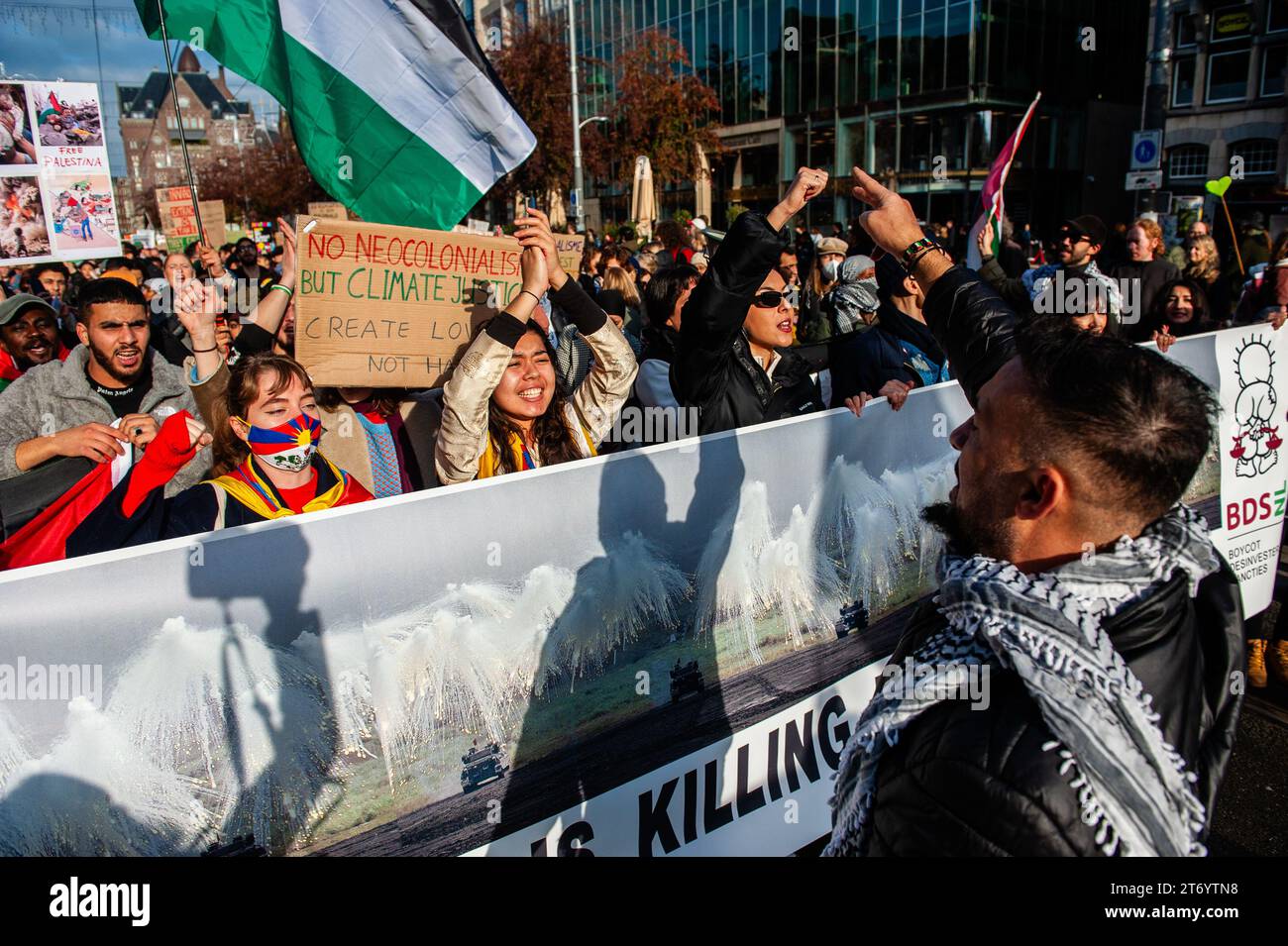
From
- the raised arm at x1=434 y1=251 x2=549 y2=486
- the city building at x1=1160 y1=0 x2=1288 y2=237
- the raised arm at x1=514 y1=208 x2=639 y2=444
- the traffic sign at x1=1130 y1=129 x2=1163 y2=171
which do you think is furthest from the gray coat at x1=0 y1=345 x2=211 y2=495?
the city building at x1=1160 y1=0 x2=1288 y2=237

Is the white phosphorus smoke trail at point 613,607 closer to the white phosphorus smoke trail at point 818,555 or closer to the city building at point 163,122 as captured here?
the white phosphorus smoke trail at point 818,555

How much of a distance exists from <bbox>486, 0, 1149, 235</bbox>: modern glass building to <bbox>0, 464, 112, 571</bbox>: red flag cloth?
29179 mm

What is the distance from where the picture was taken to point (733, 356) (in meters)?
3.33

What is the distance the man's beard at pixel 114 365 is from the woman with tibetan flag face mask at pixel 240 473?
133 centimetres

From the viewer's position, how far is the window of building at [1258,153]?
93.0ft

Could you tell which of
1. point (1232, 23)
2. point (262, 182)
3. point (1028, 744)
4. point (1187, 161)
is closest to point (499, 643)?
point (1028, 744)

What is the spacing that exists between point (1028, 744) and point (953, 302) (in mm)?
1197

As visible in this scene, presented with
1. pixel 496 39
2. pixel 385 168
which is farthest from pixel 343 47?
pixel 496 39

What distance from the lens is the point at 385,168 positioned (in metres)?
3.77

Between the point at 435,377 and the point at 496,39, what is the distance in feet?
95.3

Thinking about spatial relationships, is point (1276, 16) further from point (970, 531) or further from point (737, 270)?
point (970, 531)

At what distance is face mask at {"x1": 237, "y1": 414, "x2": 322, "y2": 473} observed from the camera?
2.76 meters

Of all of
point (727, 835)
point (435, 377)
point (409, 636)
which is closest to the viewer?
point (409, 636)
